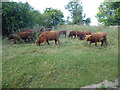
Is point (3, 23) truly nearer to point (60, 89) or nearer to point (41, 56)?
point (41, 56)

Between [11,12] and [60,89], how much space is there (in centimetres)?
1464

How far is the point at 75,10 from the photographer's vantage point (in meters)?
35.2

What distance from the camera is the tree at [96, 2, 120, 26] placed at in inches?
980

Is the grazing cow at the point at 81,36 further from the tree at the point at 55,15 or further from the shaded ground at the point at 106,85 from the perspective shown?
the tree at the point at 55,15

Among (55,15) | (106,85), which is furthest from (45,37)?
(55,15)

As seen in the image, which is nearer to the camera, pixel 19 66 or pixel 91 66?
pixel 91 66

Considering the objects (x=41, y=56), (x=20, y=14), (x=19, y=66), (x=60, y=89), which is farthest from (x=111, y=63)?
(x=20, y=14)

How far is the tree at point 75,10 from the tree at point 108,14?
21.1 feet

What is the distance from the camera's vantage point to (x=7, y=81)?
6793mm

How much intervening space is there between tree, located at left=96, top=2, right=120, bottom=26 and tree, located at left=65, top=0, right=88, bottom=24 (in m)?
6.42

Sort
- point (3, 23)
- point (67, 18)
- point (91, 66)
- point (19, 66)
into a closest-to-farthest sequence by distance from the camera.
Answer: point (91, 66), point (19, 66), point (3, 23), point (67, 18)

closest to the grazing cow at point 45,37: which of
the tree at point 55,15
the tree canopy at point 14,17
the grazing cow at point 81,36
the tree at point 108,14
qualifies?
the grazing cow at point 81,36

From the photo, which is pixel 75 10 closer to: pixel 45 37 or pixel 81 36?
pixel 81 36

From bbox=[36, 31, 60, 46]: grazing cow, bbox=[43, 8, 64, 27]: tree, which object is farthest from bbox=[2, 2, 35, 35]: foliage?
bbox=[43, 8, 64, 27]: tree
